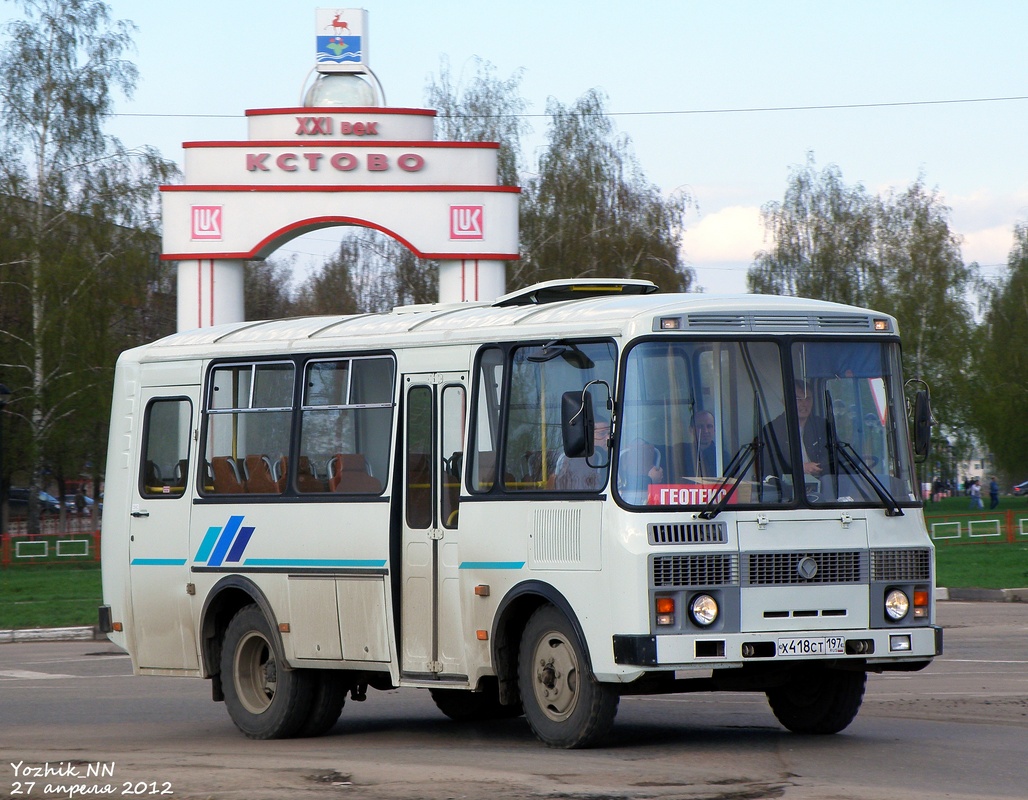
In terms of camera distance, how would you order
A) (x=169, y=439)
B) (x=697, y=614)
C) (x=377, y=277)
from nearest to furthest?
(x=697, y=614)
(x=169, y=439)
(x=377, y=277)

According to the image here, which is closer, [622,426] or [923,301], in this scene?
[622,426]

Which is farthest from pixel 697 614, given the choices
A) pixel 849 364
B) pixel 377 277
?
pixel 377 277

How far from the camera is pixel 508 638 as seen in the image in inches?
421

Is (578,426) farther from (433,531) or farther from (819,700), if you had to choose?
(819,700)

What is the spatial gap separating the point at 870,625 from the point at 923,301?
205 ft

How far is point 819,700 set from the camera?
1107 cm

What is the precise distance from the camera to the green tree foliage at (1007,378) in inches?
2758

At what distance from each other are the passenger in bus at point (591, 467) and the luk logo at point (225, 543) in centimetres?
305

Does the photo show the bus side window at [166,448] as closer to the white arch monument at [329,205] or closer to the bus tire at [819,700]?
the bus tire at [819,700]

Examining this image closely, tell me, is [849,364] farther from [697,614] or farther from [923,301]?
[923,301]

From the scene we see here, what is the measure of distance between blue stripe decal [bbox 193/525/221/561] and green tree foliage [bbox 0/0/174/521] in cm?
3234

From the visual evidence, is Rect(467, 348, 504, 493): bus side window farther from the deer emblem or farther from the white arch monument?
the deer emblem

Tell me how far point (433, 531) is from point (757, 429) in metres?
2.33

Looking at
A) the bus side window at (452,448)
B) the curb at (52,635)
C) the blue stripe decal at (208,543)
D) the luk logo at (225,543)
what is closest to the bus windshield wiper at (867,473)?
the bus side window at (452,448)
